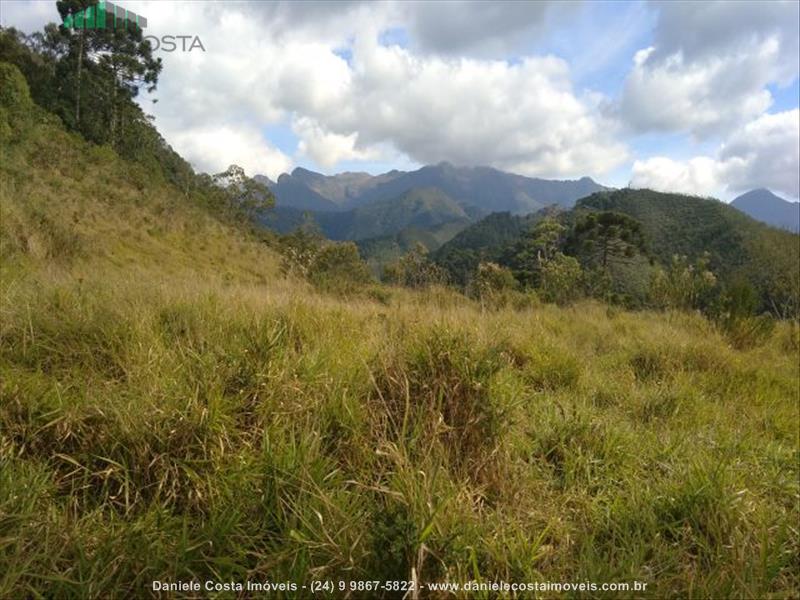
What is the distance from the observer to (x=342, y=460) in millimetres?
2088

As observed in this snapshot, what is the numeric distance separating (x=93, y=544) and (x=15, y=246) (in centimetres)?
654

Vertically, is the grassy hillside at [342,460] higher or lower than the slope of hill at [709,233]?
lower

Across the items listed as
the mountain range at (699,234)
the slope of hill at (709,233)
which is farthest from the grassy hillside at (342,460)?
the slope of hill at (709,233)

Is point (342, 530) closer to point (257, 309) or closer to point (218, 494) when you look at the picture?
point (218, 494)

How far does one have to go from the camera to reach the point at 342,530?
158 centimetres

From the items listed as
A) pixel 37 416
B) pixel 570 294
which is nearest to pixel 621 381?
pixel 37 416
